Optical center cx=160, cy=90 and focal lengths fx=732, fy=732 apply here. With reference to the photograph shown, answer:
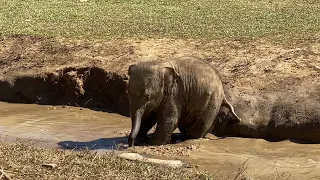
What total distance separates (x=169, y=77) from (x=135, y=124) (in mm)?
834

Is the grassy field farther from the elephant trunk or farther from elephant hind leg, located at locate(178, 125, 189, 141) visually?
the elephant trunk

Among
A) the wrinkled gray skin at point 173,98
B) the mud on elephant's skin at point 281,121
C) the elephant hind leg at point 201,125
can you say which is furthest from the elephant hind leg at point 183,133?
the mud on elephant's skin at point 281,121

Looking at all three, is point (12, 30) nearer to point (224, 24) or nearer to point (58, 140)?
point (224, 24)

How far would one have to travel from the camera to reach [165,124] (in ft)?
34.4

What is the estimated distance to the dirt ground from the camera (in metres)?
11.5

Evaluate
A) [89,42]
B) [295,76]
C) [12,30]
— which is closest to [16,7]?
[12,30]

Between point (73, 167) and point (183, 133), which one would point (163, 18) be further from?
point (73, 167)

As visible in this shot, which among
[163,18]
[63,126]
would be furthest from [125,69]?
[163,18]

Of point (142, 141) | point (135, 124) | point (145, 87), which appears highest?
point (145, 87)

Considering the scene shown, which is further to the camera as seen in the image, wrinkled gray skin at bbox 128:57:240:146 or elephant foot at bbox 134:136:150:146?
elephant foot at bbox 134:136:150:146

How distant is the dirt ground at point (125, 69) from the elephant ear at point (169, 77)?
97 centimetres

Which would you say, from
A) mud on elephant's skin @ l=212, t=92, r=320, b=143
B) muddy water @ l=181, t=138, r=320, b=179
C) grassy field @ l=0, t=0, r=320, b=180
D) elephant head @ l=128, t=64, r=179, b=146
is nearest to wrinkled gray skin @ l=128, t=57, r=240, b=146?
elephant head @ l=128, t=64, r=179, b=146

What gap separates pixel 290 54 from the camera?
1315cm

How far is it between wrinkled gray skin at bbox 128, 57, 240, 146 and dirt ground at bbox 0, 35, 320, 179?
1.57 feet
